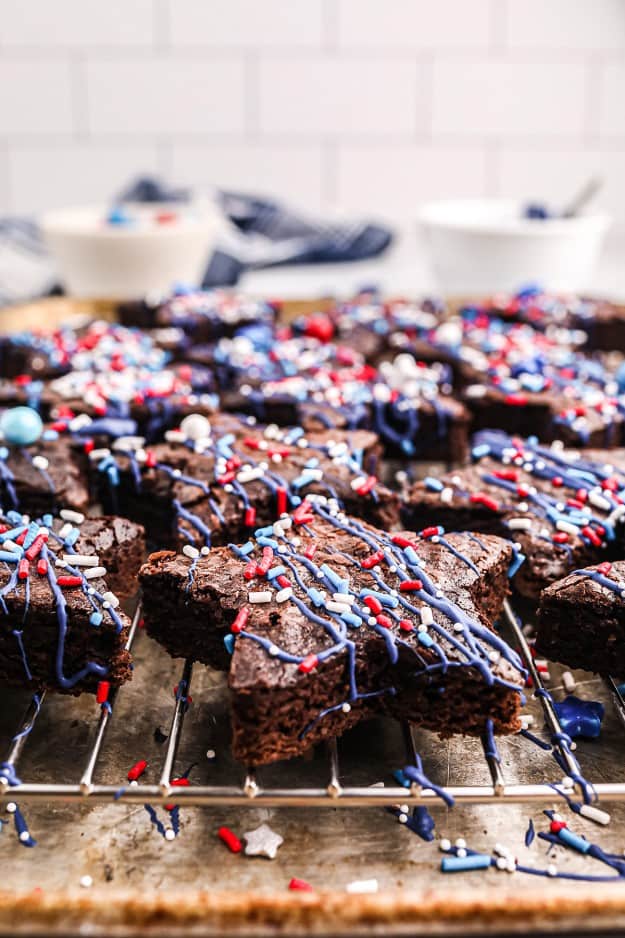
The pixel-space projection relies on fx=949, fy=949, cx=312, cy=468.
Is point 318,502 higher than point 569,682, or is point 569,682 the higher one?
point 318,502

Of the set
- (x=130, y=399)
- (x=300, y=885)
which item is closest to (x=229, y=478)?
(x=130, y=399)

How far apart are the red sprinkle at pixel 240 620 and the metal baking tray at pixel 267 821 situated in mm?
195

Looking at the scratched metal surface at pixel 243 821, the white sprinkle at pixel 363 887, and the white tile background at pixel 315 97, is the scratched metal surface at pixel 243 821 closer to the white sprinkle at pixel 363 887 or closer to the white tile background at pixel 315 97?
the white sprinkle at pixel 363 887

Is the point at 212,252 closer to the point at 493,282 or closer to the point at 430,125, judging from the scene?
the point at 493,282

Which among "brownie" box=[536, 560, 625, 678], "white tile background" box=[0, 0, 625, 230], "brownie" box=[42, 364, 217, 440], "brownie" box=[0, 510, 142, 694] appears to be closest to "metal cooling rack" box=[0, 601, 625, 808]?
"brownie" box=[0, 510, 142, 694]

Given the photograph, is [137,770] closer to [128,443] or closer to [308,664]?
[308,664]

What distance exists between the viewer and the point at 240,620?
174cm

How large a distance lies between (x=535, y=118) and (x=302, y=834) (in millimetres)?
4688

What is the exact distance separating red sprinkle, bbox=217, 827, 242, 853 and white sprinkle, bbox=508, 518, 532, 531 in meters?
0.95

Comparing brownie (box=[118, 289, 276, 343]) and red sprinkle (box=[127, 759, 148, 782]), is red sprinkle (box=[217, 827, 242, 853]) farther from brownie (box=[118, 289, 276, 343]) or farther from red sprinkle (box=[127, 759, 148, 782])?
brownie (box=[118, 289, 276, 343])

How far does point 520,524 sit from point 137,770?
1011mm

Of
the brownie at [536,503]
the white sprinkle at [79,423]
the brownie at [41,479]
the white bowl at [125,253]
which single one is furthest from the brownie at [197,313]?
the brownie at [536,503]

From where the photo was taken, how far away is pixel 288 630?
68.2 inches

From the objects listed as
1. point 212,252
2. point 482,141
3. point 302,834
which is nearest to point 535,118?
point 482,141
